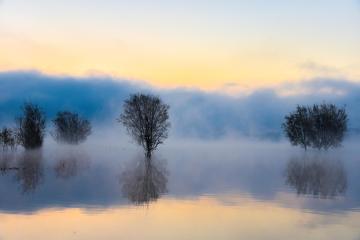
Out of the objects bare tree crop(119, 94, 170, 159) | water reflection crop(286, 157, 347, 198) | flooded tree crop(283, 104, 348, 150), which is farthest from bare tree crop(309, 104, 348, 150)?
water reflection crop(286, 157, 347, 198)

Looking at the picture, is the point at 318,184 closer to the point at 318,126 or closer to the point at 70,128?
the point at 318,126

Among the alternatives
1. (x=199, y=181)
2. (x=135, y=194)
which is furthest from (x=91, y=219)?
(x=199, y=181)

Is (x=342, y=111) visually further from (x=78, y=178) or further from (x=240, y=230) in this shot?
(x=240, y=230)

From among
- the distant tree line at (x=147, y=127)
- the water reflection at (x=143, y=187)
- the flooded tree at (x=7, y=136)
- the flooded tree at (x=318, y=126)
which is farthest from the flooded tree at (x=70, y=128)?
the water reflection at (x=143, y=187)

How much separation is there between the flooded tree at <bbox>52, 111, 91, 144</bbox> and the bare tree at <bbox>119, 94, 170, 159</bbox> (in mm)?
42407

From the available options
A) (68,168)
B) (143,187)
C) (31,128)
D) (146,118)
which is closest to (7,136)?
(31,128)

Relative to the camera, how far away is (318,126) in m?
85.2

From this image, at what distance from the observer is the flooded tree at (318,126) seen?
85000 mm

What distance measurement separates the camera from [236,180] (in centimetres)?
3328

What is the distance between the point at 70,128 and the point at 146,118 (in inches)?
1824

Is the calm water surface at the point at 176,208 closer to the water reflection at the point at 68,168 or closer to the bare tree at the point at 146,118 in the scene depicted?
the water reflection at the point at 68,168

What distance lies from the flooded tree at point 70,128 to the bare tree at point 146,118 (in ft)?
139

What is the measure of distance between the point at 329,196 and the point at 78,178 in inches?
667

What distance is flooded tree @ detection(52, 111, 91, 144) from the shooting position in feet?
324
